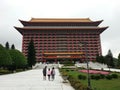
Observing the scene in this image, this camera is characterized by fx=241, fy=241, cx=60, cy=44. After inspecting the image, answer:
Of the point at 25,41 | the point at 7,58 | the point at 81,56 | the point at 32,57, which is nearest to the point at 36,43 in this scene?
the point at 25,41

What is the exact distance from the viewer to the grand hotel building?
10756 cm

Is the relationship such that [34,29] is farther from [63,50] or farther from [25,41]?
[63,50]

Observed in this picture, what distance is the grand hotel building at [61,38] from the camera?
107562 millimetres

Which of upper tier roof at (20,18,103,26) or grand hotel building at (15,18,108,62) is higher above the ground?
upper tier roof at (20,18,103,26)

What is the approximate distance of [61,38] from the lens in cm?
11169

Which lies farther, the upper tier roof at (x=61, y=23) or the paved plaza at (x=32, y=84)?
the upper tier roof at (x=61, y=23)

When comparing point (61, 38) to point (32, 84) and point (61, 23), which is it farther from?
point (32, 84)

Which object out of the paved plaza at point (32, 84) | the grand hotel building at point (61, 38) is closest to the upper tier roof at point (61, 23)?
the grand hotel building at point (61, 38)

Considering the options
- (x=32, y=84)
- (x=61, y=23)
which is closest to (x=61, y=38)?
(x=61, y=23)

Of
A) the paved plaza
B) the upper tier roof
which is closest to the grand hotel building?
the upper tier roof

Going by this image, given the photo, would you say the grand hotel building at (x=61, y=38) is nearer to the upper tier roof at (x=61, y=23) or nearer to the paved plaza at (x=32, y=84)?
the upper tier roof at (x=61, y=23)

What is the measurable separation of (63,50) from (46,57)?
8.49m

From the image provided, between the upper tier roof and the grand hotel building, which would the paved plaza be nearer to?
the grand hotel building

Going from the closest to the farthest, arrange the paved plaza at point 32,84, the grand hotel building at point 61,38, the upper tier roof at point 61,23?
the paved plaza at point 32,84
the grand hotel building at point 61,38
the upper tier roof at point 61,23
